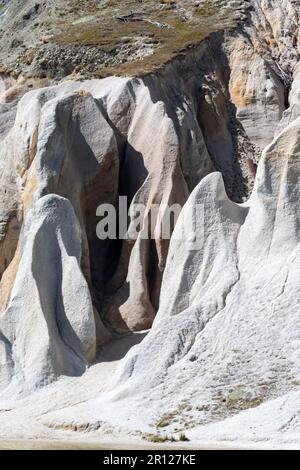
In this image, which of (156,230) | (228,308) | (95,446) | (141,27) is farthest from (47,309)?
(141,27)

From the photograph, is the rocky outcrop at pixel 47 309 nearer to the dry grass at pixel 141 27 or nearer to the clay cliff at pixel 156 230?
the clay cliff at pixel 156 230

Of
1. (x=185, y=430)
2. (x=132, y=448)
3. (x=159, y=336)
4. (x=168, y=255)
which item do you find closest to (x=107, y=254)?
(x=168, y=255)

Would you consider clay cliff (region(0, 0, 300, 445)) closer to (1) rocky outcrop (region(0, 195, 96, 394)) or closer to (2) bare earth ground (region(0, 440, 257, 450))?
(1) rocky outcrop (region(0, 195, 96, 394))

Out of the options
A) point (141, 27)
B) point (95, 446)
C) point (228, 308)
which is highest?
point (141, 27)

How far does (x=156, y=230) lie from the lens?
3456 centimetres

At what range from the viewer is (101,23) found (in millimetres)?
44906

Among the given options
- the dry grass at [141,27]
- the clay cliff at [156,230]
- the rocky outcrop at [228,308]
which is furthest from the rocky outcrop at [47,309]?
the dry grass at [141,27]

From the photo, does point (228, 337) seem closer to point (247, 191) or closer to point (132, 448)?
point (132, 448)

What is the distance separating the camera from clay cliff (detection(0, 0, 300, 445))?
90.4 feet

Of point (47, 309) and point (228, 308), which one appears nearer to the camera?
point (228, 308)

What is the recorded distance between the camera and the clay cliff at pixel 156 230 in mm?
27562

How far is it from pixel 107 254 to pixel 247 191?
535cm

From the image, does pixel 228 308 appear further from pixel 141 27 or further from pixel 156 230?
pixel 141 27

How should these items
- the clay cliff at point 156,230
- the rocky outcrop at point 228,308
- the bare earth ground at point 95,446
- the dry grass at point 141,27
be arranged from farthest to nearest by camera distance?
the dry grass at point 141,27 < the clay cliff at point 156,230 < the rocky outcrop at point 228,308 < the bare earth ground at point 95,446
